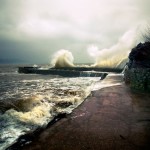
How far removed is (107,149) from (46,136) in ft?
5.38

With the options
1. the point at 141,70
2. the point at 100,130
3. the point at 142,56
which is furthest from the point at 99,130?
the point at 142,56

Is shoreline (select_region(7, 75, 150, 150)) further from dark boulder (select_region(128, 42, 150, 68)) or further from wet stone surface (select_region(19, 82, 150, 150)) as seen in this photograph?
dark boulder (select_region(128, 42, 150, 68))

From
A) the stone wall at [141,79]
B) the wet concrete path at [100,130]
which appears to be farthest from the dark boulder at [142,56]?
the wet concrete path at [100,130]

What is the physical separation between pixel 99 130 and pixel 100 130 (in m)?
0.03

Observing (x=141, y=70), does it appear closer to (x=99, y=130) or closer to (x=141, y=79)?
(x=141, y=79)

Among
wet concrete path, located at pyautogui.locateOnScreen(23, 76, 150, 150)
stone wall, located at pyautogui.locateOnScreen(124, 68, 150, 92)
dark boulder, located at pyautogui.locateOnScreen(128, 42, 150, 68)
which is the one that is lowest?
wet concrete path, located at pyautogui.locateOnScreen(23, 76, 150, 150)

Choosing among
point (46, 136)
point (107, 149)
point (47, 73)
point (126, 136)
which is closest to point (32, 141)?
point (46, 136)

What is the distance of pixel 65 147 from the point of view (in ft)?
15.2

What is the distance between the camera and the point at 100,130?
5703 mm

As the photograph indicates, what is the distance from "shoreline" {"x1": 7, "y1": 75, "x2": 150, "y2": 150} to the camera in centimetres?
476

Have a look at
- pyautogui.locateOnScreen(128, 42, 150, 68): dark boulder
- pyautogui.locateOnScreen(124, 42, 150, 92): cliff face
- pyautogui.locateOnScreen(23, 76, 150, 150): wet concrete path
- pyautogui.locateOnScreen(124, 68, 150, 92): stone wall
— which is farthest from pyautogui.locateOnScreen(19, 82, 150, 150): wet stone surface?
pyautogui.locateOnScreen(128, 42, 150, 68): dark boulder

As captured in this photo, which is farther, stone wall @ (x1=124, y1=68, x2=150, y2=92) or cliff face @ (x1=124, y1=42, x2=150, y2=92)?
cliff face @ (x1=124, y1=42, x2=150, y2=92)

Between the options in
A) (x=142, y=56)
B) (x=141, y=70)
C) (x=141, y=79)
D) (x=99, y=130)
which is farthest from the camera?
(x=142, y=56)

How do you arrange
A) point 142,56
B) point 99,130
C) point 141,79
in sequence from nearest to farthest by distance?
point 99,130 < point 141,79 < point 142,56
